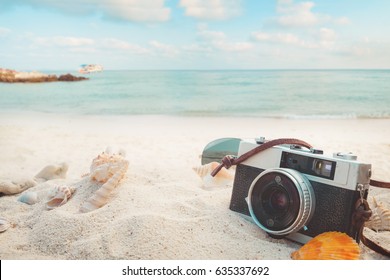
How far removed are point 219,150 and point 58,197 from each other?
3.12 ft

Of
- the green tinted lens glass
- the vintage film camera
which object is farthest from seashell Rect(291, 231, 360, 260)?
the green tinted lens glass

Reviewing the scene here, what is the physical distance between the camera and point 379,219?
1465 mm

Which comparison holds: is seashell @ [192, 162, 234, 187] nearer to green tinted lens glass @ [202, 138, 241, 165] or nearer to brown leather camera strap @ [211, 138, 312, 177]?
green tinted lens glass @ [202, 138, 241, 165]

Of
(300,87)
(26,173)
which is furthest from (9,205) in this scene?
(300,87)

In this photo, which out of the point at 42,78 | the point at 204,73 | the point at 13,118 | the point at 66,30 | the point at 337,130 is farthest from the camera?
the point at 204,73

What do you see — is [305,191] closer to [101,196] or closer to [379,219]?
[379,219]

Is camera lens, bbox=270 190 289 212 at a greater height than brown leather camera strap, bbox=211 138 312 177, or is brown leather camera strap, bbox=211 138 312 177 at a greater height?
brown leather camera strap, bbox=211 138 312 177

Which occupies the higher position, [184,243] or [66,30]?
[66,30]

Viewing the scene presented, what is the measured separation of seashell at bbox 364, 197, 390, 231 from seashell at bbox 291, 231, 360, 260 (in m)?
0.40

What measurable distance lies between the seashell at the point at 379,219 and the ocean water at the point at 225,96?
3.02 m

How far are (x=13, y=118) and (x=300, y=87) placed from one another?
182 inches

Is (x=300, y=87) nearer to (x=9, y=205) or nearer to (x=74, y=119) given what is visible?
(x=74, y=119)

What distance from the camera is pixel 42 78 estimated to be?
19.7ft

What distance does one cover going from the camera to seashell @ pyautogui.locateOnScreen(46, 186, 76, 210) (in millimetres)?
1592
